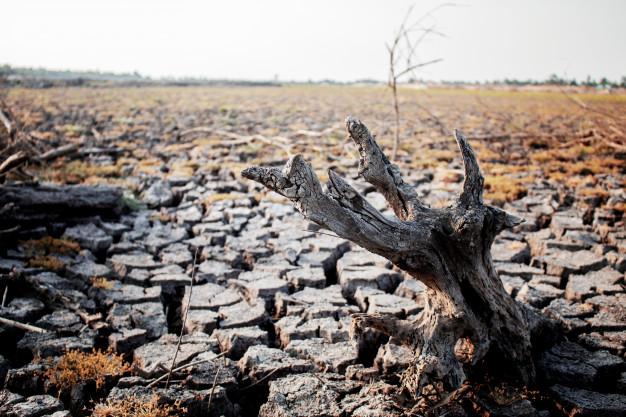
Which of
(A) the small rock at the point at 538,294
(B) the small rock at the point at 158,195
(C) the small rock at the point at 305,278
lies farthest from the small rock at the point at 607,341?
(B) the small rock at the point at 158,195

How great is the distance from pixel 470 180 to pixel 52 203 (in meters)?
4.84

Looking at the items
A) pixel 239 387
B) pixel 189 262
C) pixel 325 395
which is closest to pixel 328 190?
pixel 325 395

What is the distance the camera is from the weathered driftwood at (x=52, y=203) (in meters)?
4.91

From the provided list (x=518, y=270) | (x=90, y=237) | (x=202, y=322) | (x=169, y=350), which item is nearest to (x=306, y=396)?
(x=169, y=350)

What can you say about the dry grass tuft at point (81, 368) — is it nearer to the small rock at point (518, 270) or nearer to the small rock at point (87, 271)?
the small rock at point (87, 271)

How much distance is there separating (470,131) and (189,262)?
11.5m

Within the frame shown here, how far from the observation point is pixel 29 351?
3068 mm

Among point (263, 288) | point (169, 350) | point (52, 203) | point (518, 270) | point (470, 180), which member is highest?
point (470, 180)

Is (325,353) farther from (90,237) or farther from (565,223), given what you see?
(565,223)

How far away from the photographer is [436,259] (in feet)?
8.35

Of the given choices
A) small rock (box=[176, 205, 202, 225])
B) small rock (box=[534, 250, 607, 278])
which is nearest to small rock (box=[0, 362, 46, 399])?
small rock (box=[176, 205, 202, 225])

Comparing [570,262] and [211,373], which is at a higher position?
[570,262]

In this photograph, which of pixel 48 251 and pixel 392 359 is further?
pixel 48 251

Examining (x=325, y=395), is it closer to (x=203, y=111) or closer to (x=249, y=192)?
(x=249, y=192)
